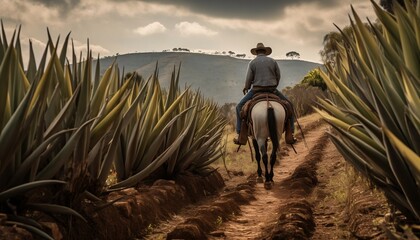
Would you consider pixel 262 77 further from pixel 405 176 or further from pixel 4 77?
pixel 405 176

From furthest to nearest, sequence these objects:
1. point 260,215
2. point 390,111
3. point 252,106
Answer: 1. point 252,106
2. point 260,215
3. point 390,111

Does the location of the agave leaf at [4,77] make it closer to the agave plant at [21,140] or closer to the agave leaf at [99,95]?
the agave plant at [21,140]

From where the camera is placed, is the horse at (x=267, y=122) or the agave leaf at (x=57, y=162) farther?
the horse at (x=267, y=122)

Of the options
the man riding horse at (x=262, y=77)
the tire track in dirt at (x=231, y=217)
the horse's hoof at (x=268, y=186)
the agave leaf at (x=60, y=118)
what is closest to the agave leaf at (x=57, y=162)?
the agave leaf at (x=60, y=118)

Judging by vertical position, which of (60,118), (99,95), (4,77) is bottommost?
(60,118)

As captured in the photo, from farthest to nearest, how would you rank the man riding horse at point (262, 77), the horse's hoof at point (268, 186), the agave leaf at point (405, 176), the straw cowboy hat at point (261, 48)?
the straw cowboy hat at point (261, 48) < the man riding horse at point (262, 77) < the horse's hoof at point (268, 186) < the agave leaf at point (405, 176)

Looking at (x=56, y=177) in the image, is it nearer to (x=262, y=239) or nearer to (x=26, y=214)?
(x=26, y=214)

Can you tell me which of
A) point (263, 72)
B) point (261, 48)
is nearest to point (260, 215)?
point (263, 72)

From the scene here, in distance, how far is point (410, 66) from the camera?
3117 mm

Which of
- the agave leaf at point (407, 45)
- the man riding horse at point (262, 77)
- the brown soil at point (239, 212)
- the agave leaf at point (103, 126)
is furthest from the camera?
the man riding horse at point (262, 77)

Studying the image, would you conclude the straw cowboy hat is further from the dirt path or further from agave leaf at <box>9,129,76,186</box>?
agave leaf at <box>9,129,76,186</box>

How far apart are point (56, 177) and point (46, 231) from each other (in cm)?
55

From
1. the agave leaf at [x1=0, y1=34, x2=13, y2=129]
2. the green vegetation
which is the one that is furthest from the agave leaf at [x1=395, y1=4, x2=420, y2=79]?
the agave leaf at [x1=0, y1=34, x2=13, y2=129]

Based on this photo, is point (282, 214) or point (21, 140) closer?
point (21, 140)
